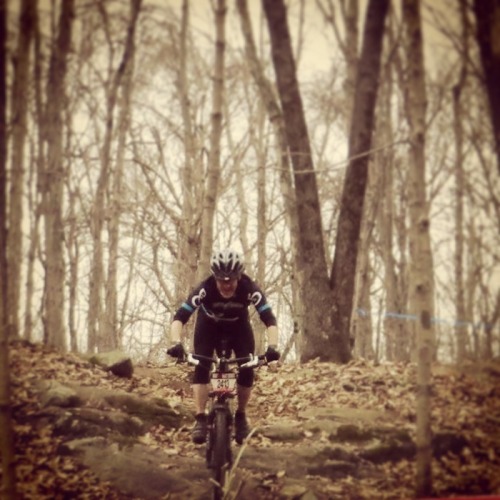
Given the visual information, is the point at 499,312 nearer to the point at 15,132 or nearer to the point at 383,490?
the point at 383,490

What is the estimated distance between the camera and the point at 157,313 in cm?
585

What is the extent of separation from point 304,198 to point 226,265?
1954 mm

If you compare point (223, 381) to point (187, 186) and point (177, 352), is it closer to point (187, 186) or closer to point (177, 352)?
point (177, 352)

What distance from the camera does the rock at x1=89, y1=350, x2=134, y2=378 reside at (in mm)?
4902

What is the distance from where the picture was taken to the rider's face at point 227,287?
4.41m

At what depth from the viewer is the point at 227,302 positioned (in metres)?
4.56

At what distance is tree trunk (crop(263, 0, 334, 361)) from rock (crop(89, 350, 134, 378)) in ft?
6.86

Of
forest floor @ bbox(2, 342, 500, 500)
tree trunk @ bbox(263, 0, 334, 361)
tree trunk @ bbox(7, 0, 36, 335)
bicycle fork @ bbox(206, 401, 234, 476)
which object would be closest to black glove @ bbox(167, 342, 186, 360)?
A: bicycle fork @ bbox(206, 401, 234, 476)

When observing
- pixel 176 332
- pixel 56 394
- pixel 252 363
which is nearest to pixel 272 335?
pixel 252 363

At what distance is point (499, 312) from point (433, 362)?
908mm

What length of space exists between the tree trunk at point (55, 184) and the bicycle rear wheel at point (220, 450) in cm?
202

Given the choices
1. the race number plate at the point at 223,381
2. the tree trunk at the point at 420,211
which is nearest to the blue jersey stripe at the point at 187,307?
the race number plate at the point at 223,381

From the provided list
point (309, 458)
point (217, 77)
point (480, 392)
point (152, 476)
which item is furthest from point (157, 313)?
point (480, 392)

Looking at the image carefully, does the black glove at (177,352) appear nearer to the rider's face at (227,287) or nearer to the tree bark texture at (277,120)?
the rider's face at (227,287)
